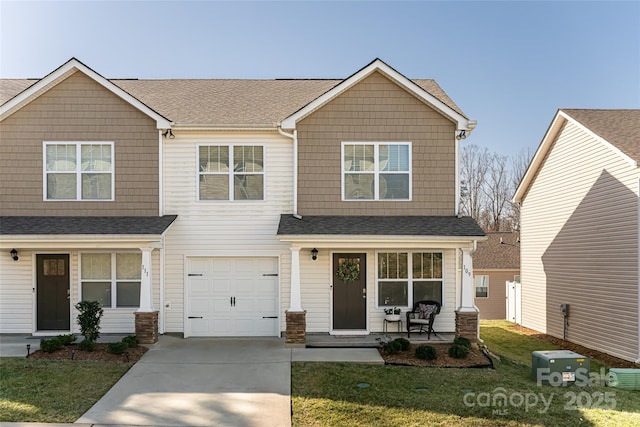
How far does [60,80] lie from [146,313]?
6.41 metres

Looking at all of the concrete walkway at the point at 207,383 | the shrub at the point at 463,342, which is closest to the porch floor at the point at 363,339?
the concrete walkway at the point at 207,383

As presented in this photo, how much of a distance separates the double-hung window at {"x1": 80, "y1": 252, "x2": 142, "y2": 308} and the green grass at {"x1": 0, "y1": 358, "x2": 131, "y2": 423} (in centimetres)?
289

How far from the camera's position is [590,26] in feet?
58.3

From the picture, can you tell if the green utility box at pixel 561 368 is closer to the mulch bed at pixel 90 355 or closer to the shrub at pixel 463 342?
the shrub at pixel 463 342

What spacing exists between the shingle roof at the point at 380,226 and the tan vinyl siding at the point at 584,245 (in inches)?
163

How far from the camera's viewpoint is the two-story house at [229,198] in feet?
40.7

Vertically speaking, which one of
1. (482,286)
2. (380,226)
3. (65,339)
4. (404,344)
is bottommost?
(482,286)

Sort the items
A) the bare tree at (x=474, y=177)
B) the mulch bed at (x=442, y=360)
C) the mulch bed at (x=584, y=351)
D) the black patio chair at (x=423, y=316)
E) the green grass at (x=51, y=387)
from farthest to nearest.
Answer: the bare tree at (x=474, y=177) → the black patio chair at (x=423, y=316) → the mulch bed at (x=584, y=351) → the mulch bed at (x=442, y=360) → the green grass at (x=51, y=387)

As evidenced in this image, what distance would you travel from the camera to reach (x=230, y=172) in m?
12.6

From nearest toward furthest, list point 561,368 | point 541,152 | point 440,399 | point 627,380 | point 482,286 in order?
1. point 440,399
2. point 561,368
3. point 627,380
4. point 541,152
5. point 482,286

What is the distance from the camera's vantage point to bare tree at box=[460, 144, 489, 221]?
4066 cm

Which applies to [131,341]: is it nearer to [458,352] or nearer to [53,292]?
[53,292]

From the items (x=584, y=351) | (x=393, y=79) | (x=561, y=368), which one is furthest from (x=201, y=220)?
(x=584, y=351)

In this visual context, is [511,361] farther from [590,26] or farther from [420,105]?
[590,26]
